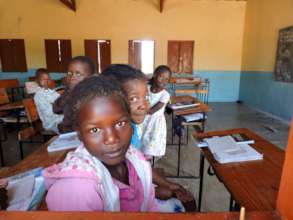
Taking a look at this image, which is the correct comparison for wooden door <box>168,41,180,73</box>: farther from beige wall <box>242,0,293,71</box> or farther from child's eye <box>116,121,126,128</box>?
child's eye <box>116,121,126,128</box>

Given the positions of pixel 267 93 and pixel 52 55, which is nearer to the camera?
pixel 267 93

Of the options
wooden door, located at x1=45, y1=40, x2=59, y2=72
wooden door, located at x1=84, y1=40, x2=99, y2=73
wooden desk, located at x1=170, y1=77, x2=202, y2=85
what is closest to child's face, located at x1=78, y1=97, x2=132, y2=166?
wooden desk, located at x1=170, y1=77, x2=202, y2=85

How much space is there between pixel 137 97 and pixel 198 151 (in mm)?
2408

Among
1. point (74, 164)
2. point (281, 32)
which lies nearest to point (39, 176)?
point (74, 164)

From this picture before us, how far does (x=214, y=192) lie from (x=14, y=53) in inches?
285

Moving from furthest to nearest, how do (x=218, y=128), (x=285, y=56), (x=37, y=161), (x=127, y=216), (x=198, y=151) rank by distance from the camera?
1. (x=285, y=56)
2. (x=218, y=128)
3. (x=198, y=151)
4. (x=37, y=161)
5. (x=127, y=216)

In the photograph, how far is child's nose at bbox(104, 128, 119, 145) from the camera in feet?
1.99

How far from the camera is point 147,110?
113 centimetres

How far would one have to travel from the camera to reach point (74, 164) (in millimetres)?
566

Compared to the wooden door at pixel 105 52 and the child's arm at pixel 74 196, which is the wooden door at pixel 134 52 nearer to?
the wooden door at pixel 105 52

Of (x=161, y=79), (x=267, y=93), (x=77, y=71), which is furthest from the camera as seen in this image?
(x=267, y=93)

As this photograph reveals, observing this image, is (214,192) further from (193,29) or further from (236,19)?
(236,19)

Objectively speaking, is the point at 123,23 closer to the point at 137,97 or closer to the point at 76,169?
the point at 137,97

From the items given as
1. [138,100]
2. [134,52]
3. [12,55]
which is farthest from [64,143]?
[12,55]
